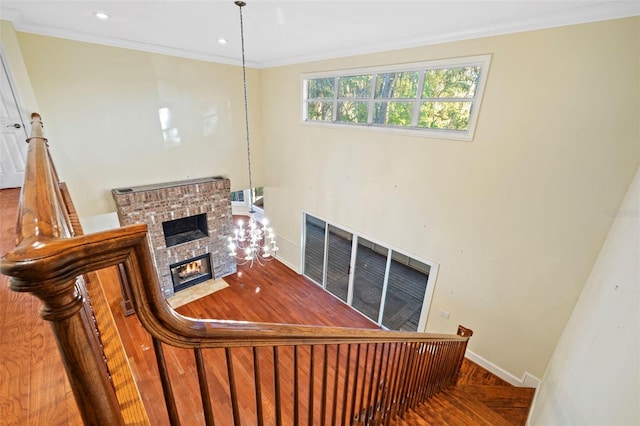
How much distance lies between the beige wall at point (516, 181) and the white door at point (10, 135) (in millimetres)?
4479

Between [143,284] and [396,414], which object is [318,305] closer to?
[396,414]

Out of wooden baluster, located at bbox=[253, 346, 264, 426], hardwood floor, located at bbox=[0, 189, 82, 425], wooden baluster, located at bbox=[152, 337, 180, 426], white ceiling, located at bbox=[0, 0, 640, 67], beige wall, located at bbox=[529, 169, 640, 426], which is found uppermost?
white ceiling, located at bbox=[0, 0, 640, 67]

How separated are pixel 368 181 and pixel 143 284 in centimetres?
477

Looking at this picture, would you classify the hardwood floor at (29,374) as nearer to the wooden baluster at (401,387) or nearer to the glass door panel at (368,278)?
the wooden baluster at (401,387)

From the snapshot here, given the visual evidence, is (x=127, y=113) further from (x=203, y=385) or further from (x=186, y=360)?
(x=203, y=385)

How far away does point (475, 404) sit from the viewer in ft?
10.3

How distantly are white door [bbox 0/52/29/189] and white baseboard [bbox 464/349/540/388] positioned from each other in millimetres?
7061

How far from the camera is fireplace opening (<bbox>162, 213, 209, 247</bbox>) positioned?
6.34 m

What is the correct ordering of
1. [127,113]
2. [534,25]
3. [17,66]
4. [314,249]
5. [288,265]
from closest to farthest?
[534,25]
[17,66]
[127,113]
[314,249]
[288,265]

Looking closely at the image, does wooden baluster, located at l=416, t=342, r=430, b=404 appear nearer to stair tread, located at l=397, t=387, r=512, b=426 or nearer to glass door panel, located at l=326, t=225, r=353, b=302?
stair tread, located at l=397, t=387, r=512, b=426

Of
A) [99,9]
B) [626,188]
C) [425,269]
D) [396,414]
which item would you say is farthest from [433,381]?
[99,9]

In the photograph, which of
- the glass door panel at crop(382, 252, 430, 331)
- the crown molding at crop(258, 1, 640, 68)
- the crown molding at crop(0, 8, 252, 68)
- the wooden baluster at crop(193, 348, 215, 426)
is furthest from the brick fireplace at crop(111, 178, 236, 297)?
the wooden baluster at crop(193, 348, 215, 426)

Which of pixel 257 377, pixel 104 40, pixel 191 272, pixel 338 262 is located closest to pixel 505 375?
pixel 338 262

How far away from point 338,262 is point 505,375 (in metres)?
3.76
